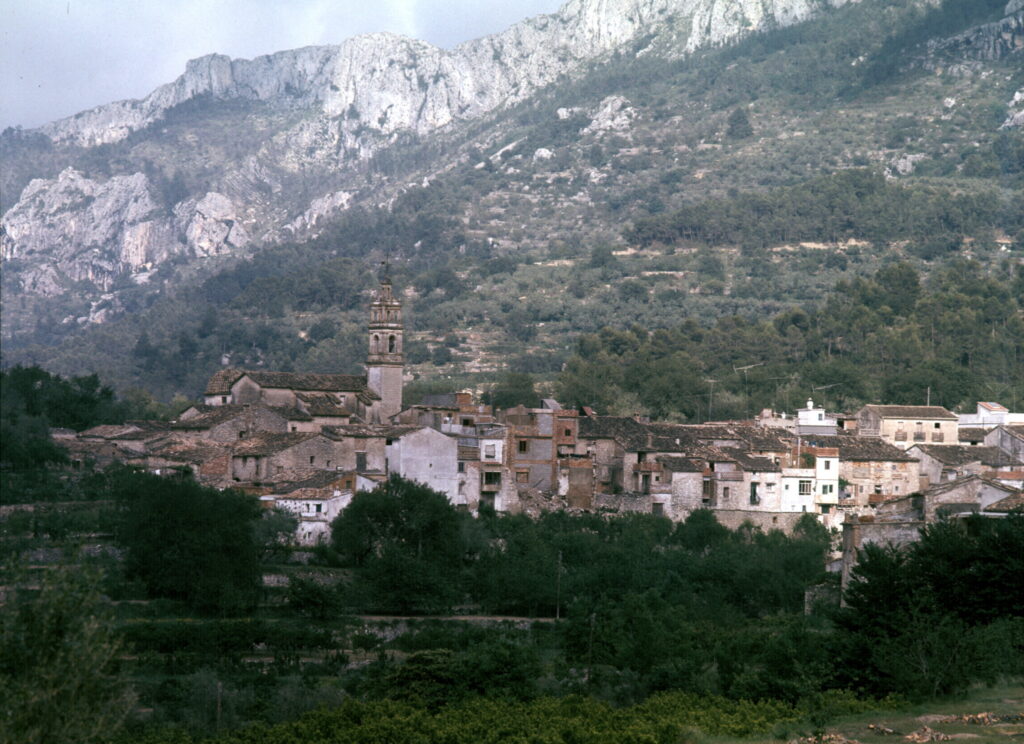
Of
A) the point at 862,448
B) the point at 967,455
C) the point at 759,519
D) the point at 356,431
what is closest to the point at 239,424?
the point at 356,431

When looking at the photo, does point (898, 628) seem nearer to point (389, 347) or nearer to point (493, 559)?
point (493, 559)

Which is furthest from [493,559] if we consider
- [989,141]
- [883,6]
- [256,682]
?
[883,6]

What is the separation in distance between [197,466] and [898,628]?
80.4ft

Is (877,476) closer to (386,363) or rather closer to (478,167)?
(386,363)

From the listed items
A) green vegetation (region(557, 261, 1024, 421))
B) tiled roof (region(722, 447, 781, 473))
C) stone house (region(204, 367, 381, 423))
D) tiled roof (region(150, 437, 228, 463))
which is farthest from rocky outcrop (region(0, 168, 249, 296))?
tiled roof (region(722, 447, 781, 473))

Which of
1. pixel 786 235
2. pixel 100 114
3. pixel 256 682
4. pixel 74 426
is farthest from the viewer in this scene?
pixel 100 114

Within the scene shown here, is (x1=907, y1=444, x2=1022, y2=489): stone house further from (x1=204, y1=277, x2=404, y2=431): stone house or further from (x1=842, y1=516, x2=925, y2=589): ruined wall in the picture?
(x1=204, y1=277, x2=404, y2=431): stone house

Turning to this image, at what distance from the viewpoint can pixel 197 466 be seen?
43906 mm

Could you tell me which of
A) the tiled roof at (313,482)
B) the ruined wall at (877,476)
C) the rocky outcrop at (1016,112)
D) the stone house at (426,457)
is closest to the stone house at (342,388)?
the stone house at (426,457)

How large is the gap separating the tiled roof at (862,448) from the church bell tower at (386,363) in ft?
43.2

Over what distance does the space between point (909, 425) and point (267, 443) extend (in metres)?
23.0

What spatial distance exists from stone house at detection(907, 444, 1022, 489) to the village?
2.7 inches

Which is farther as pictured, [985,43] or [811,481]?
[985,43]

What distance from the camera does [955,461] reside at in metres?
50.2
